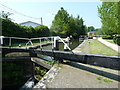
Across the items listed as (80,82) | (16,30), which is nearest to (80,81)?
(80,82)

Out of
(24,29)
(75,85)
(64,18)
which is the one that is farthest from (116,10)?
(64,18)

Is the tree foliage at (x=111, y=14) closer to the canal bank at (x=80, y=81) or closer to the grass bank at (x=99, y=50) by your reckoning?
the grass bank at (x=99, y=50)

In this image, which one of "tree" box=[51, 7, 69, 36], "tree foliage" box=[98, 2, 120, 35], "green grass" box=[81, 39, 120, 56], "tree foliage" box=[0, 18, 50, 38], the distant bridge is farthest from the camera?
"tree" box=[51, 7, 69, 36]

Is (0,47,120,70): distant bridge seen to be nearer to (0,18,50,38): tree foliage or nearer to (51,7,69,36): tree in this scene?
(0,18,50,38): tree foliage

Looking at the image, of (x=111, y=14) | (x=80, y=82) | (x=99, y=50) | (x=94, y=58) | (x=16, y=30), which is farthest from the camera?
(x=16, y=30)

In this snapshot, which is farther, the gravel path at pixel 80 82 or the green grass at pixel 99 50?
the green grass at pixel 99 50

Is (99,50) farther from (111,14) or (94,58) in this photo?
(111,14)

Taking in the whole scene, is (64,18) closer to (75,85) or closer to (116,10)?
(116,10)

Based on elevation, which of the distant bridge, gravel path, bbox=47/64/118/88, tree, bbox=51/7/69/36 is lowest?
gravel path, bbox=47/64/118/88

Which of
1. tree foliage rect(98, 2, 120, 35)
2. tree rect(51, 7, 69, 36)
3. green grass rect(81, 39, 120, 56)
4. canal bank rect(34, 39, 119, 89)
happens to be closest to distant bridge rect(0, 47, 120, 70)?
canal bank rect(34, 39, 119, 89)

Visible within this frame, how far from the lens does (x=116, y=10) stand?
9.04 m

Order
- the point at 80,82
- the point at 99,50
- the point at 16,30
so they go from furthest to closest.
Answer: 1. the point at 16,30
2. the point at 99,50
3. the point at 80,82

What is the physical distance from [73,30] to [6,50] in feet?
99.0

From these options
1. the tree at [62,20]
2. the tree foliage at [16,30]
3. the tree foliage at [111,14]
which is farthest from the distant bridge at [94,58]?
the tree at [62,20]
